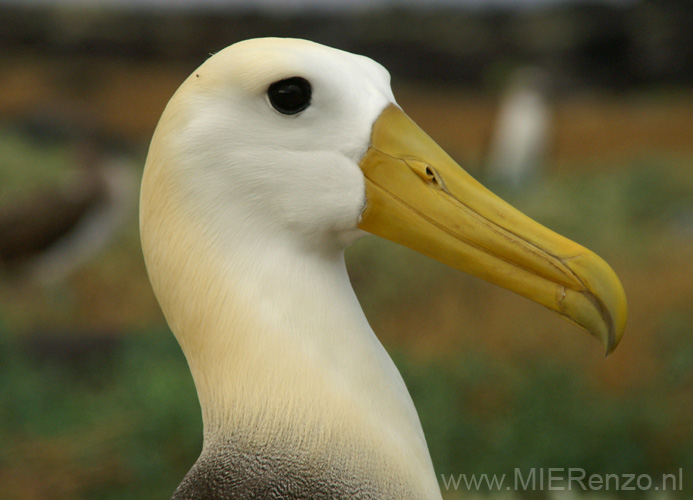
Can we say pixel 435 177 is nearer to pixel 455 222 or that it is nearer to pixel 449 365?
pixel 455 222

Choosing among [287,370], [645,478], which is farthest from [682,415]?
[287,370]

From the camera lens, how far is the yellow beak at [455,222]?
141 centimetres

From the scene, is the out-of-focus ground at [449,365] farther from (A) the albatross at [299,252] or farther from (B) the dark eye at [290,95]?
(B) the dark eye at [290,95]

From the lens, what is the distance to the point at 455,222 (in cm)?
146

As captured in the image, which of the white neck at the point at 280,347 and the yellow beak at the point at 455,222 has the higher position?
the yellow beak at the point at 455,222

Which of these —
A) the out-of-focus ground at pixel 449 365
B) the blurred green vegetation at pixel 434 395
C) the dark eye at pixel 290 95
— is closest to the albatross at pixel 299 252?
the dark eye at pixel 290 95

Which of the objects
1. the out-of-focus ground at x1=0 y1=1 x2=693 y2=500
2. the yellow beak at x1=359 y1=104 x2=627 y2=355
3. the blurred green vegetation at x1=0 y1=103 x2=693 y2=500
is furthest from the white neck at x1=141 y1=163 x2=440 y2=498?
the blurred green vegetation at x1=0 y1=103 x2=693 y2=500

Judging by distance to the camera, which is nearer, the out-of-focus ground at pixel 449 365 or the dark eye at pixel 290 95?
the dark eye at pixel 290 95

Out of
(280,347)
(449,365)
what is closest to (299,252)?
(280,347)

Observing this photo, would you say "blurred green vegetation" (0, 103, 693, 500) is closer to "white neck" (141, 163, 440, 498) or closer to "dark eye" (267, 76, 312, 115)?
"white neck" (141, 163, 440, 498)

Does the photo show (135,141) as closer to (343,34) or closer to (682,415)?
(343,34)

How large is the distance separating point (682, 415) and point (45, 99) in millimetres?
13286

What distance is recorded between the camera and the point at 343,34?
59.8 feet

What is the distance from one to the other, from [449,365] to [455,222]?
3.33m
